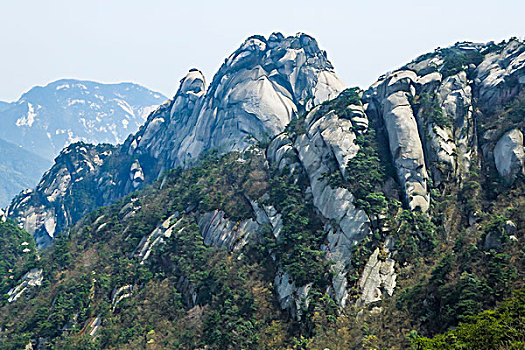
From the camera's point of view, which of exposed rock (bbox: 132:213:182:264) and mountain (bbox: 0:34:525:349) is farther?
exposed rock (bbox: 132:213:182:264)

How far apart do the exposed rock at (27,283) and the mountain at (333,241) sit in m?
0.35

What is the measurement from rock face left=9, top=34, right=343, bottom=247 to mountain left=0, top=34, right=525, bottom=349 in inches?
1438

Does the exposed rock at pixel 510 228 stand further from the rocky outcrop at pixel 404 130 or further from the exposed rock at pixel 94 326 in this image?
the exposed rock at pixel 94 326

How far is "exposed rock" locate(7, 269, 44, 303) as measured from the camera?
65188 millimetres

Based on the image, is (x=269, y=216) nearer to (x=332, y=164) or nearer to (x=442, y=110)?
(x=332, y=164)

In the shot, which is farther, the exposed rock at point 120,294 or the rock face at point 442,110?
the exposed rock at point 120,294

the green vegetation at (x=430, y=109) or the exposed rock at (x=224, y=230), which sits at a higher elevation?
the green vegetation at (x=430, y=109)

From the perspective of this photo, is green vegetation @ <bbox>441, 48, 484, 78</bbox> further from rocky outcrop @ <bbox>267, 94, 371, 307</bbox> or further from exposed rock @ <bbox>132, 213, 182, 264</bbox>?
exposed rock @ <bbox>132, 213, 182, 264</bbox>

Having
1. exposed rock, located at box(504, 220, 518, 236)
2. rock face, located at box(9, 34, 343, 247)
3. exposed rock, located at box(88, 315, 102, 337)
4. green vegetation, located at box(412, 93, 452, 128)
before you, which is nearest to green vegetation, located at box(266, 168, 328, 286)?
exposed rock, located at box(504, 220, 518, 236)

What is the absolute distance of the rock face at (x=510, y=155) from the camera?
4491cm

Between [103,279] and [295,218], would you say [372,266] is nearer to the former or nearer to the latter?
[295,218]

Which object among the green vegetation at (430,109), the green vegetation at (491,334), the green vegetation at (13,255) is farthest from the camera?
the green vegetation at (13,255)

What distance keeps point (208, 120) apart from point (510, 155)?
294 ft

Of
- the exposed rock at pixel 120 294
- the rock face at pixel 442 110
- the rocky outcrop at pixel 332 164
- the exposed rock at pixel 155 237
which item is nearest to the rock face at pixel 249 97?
the rocky outcrop at pixel 332 164
